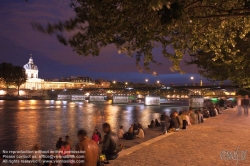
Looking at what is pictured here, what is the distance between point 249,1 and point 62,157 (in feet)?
24.5

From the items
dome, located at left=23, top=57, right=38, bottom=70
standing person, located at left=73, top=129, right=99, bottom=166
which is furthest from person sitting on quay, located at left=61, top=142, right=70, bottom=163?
dome, located at left=23, top=57, right=38, bottom=70

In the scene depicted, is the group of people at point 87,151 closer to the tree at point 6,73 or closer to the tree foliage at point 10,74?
the tree at point 6,73

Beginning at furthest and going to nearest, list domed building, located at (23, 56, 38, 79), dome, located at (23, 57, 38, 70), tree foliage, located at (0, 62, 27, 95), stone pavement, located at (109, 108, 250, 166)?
dome, located at (23, 57, 38, 70), domed building, located at (23, 56, 38, 79), tree foliage, located at (0, 62, 27, 95), stone pavement, located at (109, 108, 250, 166)

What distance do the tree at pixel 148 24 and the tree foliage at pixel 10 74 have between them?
115828 millimetres

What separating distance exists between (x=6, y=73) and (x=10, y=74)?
1.86 meters

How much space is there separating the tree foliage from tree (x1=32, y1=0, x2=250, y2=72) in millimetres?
115828

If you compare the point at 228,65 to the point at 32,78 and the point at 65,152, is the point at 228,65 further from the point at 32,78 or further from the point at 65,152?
the point at 32,78

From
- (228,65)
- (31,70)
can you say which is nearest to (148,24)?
(228,65)

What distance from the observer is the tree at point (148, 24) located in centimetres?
824

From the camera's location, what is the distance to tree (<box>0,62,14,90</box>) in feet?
380

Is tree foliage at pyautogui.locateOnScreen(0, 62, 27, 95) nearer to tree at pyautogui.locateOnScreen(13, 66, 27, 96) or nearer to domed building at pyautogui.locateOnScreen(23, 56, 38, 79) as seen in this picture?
tree at pyautogui.locateOnScreen(13, 66, 27, 96)

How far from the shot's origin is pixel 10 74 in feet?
385

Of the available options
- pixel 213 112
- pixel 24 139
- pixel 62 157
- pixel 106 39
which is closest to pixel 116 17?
pixel 106 39

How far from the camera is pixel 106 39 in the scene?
31.0 feet
